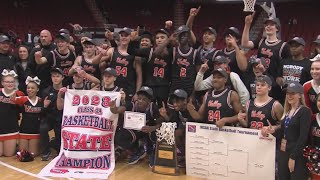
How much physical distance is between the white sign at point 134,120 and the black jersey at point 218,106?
879mm

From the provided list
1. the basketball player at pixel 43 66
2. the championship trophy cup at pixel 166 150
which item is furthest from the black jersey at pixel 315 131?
the basketball player at pixel 43 66

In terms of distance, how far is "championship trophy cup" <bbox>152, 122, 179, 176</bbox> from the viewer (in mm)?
5551

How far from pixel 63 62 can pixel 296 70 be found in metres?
3.52

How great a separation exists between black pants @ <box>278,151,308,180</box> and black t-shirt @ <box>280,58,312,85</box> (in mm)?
1115

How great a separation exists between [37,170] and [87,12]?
13.9m

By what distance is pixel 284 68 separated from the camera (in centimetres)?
545

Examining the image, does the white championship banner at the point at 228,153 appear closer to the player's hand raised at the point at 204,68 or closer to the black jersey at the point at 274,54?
the player's hand raised at the point at 204,68

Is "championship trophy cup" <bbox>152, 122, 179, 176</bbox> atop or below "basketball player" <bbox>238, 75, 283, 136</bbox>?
below

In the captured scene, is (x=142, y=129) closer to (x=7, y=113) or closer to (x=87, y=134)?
(x=87, y=134)

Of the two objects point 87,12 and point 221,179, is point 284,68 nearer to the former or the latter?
point 221,179

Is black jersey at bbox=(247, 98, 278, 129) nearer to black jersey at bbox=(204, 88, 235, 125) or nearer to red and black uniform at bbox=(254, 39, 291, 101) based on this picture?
black jersey at bbox=(204, 88, 235, 125)

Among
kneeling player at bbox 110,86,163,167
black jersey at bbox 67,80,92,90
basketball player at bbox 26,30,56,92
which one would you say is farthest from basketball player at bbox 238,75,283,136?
basketball player at bbox 26,30,56,92

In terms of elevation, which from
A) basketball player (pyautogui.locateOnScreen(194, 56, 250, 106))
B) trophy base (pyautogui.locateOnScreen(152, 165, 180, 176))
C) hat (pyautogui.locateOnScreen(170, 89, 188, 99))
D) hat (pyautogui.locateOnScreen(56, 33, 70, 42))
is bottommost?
trophy base (pyautogui.locateOnScreen(152, 165, 180, 176))

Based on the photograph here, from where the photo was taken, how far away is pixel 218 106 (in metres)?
5.37
